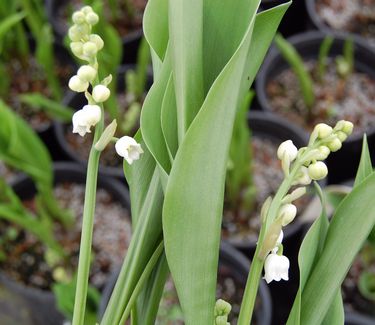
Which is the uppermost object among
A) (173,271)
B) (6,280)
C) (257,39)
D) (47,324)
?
(257,39)

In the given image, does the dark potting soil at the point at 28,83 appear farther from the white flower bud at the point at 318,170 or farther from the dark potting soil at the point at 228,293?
the white flower bud at the point at 318,170

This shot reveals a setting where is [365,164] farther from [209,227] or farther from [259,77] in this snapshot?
[259,77]

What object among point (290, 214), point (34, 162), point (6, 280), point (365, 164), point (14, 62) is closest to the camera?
point (290, 214)

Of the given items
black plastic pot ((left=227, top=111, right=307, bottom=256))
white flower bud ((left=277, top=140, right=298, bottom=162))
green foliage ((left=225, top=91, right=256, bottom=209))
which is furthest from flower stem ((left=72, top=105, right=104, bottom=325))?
black plastic pot ((left=227, top=111, right=307, bottom=256))

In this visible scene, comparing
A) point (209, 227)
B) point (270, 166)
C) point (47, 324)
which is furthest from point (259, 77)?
point (209, 227)

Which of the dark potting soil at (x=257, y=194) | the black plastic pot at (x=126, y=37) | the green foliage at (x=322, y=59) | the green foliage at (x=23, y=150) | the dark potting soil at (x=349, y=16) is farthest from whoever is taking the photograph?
the dark potting soil at (x=349, y=16)

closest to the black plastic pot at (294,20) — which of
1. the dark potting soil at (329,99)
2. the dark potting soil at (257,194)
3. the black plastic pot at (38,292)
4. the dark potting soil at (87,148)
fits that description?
the dark potting soil at (329,99)
